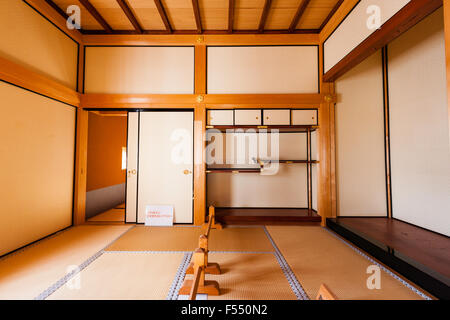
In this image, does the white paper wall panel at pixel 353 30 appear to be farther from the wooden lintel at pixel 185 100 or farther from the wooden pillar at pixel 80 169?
the wooden pillar at pixel 80 169

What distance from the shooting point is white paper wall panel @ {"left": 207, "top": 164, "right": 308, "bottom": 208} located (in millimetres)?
3850

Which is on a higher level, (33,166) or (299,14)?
(299,14)

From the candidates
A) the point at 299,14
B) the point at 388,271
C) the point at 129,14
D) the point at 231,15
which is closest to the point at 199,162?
the point at 231,15

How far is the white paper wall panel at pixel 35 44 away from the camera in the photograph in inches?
92.2

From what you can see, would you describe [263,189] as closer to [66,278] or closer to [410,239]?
[410,239]

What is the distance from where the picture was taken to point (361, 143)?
133 inches

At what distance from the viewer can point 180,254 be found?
2357mm

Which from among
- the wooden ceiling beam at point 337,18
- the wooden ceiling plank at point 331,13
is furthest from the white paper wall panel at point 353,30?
the wooden ceiling plank at point 331,13

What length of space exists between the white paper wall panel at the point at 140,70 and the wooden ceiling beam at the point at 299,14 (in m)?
1.79

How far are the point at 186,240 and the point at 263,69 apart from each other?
314cm

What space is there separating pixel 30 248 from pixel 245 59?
13.9 ft

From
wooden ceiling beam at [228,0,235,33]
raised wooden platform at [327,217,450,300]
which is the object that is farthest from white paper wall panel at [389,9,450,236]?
wooden ceiling beam at [228,0,235,33]

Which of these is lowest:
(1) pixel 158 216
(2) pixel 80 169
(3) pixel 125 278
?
(3) pixel 125 278
